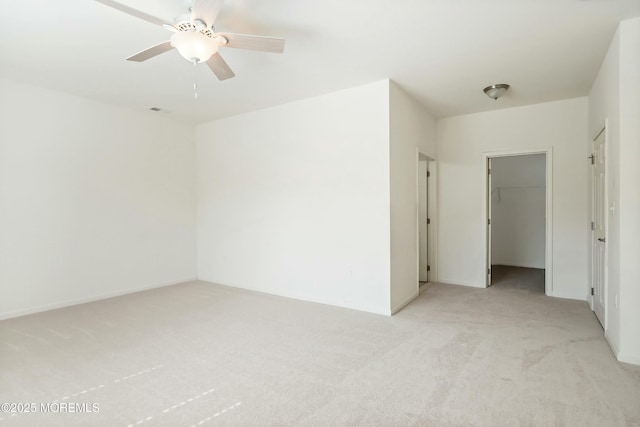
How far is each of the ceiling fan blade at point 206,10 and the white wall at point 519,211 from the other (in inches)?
254

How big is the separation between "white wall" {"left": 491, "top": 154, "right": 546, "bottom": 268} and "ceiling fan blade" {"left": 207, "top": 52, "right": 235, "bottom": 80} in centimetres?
603

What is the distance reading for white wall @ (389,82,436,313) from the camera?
3.89 m

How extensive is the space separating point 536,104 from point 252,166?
4117 millimetres

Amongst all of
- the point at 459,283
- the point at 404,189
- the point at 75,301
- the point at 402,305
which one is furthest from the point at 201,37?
the point at 459,283

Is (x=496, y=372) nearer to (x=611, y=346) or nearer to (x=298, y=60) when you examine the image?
(x=611, y=346)

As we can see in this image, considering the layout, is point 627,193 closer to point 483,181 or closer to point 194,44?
point 483,181

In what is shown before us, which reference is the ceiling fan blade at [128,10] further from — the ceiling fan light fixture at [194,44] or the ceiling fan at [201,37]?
the ceiling fan light fixture at [194,44]

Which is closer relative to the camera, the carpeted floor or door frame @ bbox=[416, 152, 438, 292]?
the carpeted floor

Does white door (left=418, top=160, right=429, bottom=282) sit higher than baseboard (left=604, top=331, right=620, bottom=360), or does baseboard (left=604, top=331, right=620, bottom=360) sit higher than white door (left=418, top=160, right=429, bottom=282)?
white door (left=418, top=160, right=429, bottom=282)

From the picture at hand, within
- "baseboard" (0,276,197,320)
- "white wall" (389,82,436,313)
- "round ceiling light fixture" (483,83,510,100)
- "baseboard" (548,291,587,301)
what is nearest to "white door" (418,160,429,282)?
"white wall" (389,82,436,313)

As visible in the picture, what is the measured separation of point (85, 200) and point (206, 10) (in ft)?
11.6

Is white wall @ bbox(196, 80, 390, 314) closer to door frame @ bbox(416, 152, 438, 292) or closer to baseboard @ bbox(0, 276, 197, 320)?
baseboard @ bbox(0, 276, 197, 320)

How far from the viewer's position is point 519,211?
6.82 metres

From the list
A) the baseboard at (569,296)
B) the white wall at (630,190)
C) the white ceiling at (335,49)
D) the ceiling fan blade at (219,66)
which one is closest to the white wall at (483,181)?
the baseboard at (569,296)
